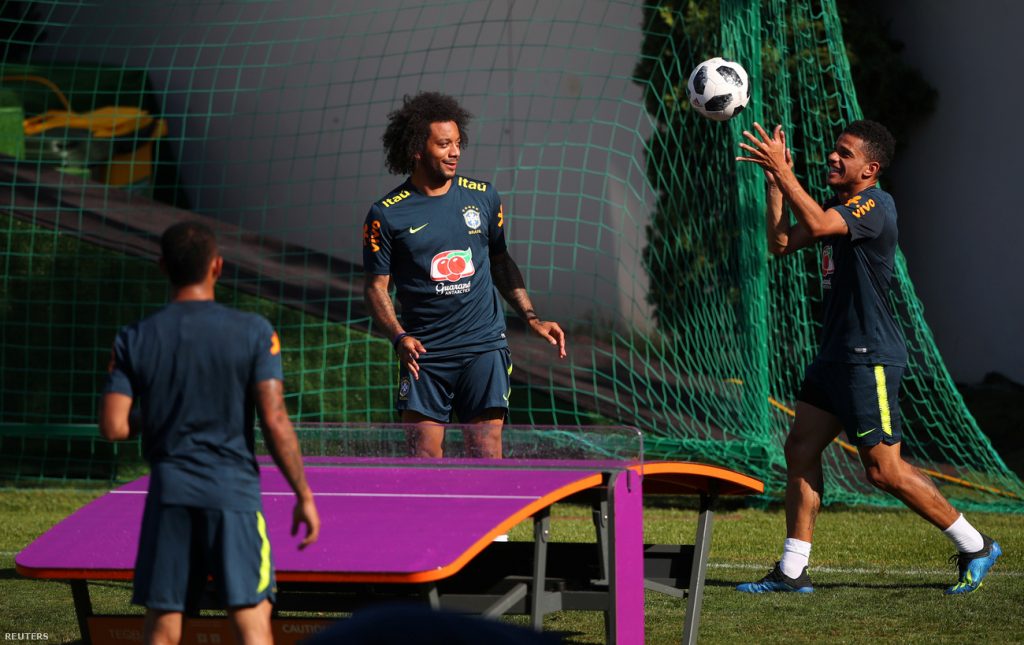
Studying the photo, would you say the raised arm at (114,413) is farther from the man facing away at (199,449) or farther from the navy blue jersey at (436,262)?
the navy blue jersey at (436,262)

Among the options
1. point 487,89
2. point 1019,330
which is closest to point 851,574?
point 1019,330

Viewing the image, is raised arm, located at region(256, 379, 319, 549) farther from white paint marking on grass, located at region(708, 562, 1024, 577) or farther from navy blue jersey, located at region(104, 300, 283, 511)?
white paint marking on grass, located at region(708, 562, 1024, 577)

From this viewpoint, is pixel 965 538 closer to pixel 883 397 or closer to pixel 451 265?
pixel 883 397

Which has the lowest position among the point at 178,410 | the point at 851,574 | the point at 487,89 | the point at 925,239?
the point at 851,574

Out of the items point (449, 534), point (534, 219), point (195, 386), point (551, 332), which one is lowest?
point (449, 534)

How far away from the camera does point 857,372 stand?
238 inches

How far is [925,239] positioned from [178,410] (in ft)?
35.3

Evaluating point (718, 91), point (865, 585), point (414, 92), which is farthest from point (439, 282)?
point (414, 92)

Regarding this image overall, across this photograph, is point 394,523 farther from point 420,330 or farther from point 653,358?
point 653,358

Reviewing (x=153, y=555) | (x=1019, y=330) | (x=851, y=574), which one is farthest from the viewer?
(x=1019, y=330)

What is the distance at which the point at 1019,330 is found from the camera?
1239cm

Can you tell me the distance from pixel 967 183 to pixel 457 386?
817cm

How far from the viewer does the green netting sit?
938 centimetres

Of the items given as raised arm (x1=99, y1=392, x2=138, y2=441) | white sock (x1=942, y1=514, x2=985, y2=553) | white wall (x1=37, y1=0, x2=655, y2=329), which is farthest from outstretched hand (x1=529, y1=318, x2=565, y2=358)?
white wall (x1=37, y1=0, x2=655, y2=329)
